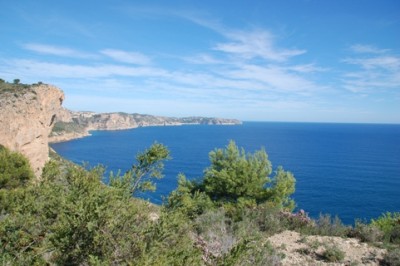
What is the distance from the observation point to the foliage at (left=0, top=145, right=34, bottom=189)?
782 inches

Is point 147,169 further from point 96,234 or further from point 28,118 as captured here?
point 28,118

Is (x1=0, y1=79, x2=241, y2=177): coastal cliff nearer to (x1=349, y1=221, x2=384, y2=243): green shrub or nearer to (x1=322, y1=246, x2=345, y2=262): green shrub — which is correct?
(x1=349, y1=221, x2=384, y2=243): green shrub

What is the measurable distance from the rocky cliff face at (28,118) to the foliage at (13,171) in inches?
577

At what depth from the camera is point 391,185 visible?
5572 cm

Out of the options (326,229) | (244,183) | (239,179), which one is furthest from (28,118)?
(326,229)

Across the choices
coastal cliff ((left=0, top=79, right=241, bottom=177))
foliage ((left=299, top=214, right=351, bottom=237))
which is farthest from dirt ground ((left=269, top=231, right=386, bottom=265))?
coastal cliff ((left=0, top=79, right=241, bottom=177))

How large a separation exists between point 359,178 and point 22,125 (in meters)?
58.4

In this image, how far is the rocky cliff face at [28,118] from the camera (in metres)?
37.8

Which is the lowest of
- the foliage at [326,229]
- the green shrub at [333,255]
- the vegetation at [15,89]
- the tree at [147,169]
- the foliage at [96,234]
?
the foliage at [326,229]

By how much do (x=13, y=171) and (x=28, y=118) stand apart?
22.5 metres

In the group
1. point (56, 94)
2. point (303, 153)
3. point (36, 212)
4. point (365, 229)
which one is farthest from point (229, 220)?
point (303, 153)

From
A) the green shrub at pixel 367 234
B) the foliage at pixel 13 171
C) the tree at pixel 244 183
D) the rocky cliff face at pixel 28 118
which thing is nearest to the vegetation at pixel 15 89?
the rocky cliff face at pixel 28 118

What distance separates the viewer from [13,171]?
67.2 feet

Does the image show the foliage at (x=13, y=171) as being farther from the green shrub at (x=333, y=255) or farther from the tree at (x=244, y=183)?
the green shrub at (x=333, y=255)
